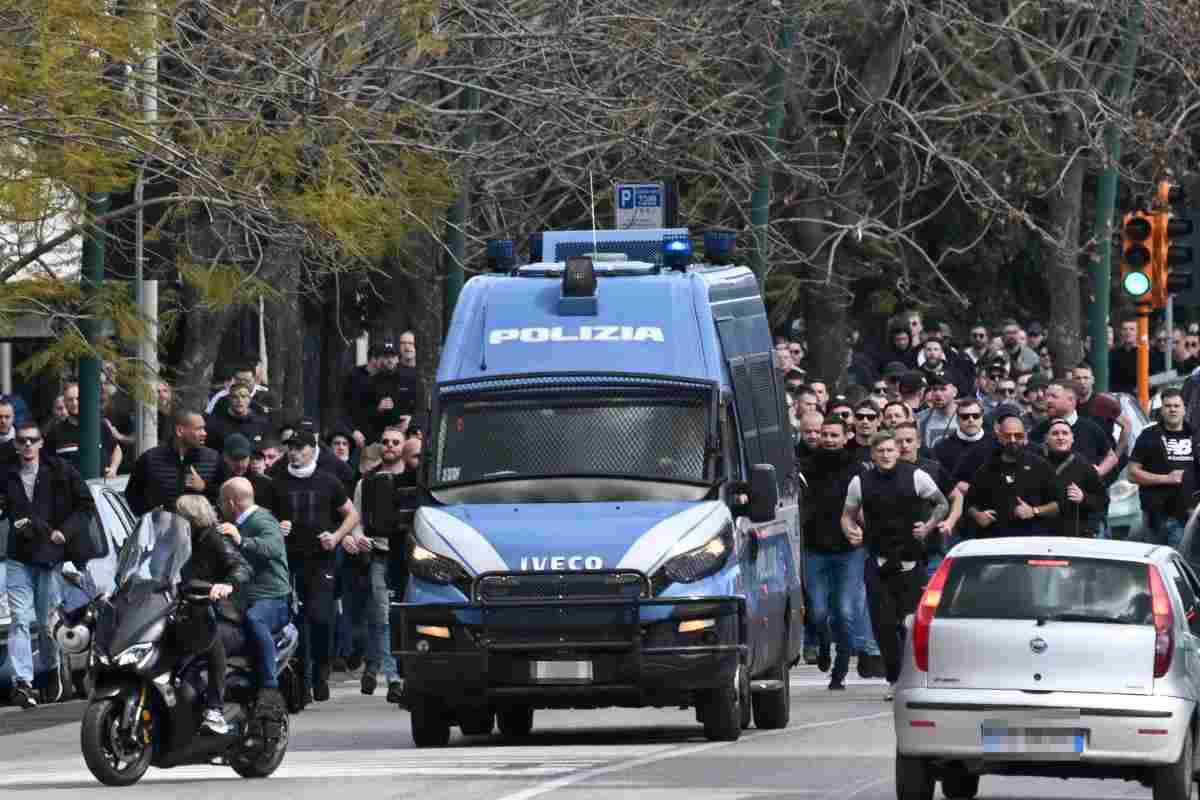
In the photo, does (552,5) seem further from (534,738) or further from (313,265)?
(534,738)

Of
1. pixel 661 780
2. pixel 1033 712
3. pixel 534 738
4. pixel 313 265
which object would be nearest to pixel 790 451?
pixel 534 738

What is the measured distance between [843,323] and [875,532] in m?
16.9

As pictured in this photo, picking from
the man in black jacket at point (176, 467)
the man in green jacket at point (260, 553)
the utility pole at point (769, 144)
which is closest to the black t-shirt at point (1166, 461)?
the utility pole at point (769, 144)

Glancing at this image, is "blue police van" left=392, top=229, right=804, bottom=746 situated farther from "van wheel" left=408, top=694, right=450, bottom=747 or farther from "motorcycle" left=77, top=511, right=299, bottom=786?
"motorcycle" left=77, top=511, right=299, bottom=786

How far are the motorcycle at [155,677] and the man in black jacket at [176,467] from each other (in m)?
6.20

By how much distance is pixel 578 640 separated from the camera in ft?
56.5

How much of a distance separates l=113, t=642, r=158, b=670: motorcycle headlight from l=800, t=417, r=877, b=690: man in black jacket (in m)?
7.62

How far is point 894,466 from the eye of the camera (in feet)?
71.6

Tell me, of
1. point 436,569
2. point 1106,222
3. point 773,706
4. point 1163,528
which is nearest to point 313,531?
point 773,706

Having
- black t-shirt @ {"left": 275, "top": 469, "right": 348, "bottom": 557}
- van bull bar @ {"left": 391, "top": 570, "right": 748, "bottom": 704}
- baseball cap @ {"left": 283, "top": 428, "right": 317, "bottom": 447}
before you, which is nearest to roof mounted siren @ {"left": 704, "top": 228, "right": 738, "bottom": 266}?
baseball cap @ {"left": 283, "top": 428, "right": 317, "bottom": 447}

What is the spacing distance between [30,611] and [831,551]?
550 cm

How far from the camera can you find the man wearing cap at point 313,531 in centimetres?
2181

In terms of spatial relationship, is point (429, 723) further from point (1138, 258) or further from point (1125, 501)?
point (1138, 258)

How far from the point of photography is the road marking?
14.9 m
